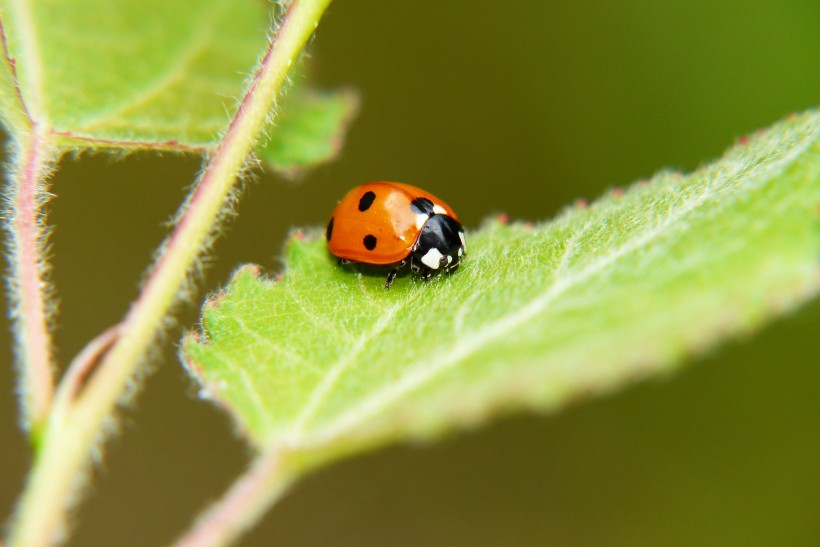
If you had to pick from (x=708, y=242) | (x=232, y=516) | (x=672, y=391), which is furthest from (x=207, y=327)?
(x=672, y=391)

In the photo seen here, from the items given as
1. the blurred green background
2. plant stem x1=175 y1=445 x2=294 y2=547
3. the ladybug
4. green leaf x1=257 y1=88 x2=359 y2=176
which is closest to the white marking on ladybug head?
the ladybug

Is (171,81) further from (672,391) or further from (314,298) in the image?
(672,391)

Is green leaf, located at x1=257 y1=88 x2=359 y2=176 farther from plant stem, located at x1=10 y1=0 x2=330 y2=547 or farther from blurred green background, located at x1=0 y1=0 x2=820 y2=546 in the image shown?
blurred green background, located at x1=0 y1=0 x2=820 y2=546

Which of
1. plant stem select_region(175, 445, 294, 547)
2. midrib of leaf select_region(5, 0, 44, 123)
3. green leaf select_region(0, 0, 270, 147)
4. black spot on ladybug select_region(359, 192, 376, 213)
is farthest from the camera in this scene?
black spot on ladybug select_region(359, 192, 376, 213)

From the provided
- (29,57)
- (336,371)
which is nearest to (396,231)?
(336,371)

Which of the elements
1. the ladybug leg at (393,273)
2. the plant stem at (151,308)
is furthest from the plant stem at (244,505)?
the ladybug leg at (393,273)

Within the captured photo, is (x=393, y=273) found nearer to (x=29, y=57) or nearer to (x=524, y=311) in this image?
(x=524, y=311)

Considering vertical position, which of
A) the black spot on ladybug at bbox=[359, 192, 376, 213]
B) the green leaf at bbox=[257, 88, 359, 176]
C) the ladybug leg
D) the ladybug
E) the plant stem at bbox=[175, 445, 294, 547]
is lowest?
the plant stem at bbox=[175, 445, 294, 547]
